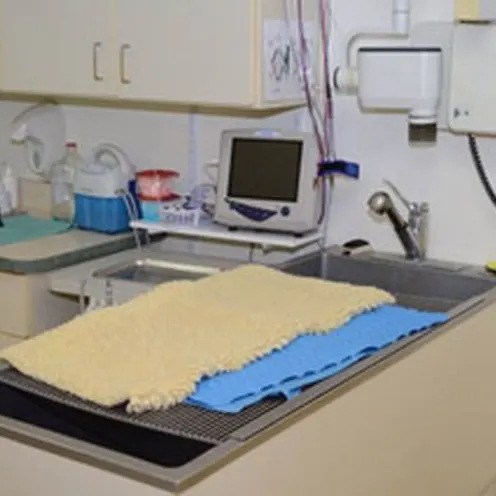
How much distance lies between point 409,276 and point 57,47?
1163 mm

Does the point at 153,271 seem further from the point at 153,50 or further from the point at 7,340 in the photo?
the point at 153,50

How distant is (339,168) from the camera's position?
2.65m

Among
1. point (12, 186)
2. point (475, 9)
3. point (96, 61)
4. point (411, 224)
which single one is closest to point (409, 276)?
point (411, 224)

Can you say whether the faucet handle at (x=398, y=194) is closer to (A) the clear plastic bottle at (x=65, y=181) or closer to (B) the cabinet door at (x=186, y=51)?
(B) the cabinet door at (x=186, y=51)

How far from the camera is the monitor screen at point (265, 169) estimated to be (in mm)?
2697

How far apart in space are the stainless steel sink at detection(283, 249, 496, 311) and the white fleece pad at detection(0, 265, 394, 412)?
37cm

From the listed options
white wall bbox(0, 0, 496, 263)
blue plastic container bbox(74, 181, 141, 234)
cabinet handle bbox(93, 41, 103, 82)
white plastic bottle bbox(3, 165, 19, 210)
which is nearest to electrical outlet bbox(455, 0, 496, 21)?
white wall bbox(0, 0, 496, 263)

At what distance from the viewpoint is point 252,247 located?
293cm

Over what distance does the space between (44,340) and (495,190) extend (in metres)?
1.26

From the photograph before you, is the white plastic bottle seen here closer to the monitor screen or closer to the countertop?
the countertop

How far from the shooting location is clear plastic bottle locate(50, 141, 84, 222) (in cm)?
318

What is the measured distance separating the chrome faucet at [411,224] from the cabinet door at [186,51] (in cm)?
43

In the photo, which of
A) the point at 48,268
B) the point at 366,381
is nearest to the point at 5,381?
the point at 366,381

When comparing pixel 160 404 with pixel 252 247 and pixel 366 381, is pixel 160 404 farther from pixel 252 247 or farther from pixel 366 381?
pixel 252 247
